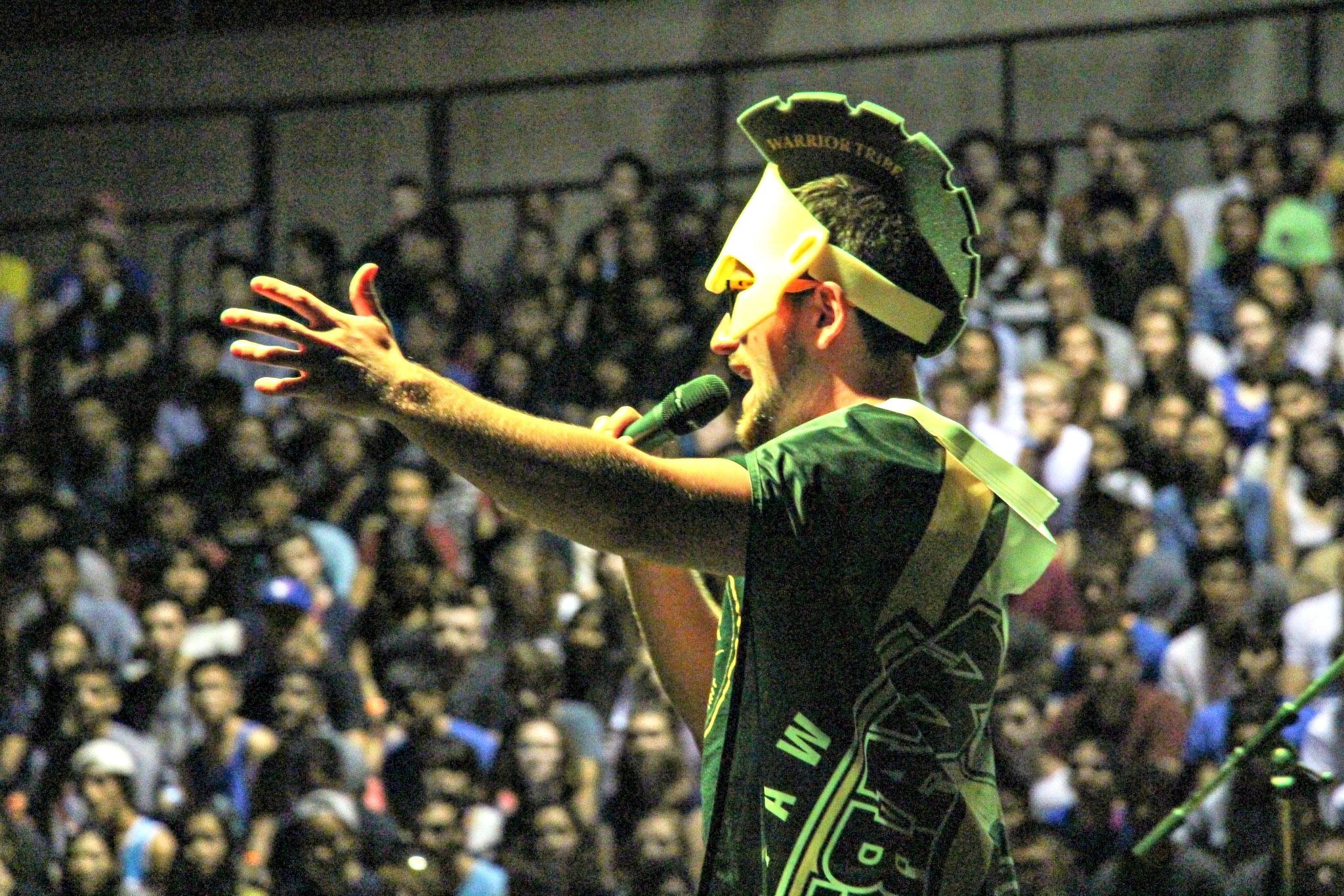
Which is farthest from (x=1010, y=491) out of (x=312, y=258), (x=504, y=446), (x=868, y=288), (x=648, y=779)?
(x=312, y=258)

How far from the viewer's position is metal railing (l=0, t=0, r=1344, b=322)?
400 inches

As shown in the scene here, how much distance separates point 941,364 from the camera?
28.1 ft

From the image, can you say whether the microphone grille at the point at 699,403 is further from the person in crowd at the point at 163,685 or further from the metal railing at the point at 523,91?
the metal railing at the point at 523,91

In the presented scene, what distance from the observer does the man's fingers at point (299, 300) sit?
2.27 metres

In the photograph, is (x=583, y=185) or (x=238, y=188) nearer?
(x=583, y=185)

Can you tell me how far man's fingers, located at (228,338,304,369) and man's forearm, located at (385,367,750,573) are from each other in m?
0.10

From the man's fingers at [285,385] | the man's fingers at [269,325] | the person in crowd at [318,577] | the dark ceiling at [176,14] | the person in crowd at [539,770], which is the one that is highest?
the dark ceiling at [176,14]

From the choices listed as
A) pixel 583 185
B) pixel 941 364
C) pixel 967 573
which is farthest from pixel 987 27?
pixel 967 573

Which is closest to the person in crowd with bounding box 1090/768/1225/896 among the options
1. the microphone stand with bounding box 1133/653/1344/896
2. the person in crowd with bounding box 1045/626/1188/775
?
the person in crowd with bounding box 1045/626/1188/775

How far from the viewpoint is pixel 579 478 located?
7.53 ft

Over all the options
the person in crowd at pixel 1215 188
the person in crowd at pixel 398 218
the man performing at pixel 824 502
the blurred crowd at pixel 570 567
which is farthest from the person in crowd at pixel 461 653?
the man performing at pixel 824 502

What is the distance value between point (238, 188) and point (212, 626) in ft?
13.9

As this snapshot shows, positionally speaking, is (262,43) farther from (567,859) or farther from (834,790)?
(834,790)

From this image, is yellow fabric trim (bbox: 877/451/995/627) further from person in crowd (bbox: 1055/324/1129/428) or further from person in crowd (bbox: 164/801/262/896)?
person in crowd (bbox: 1055/324/1129/428)
